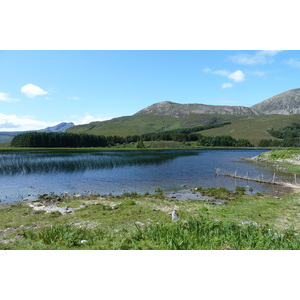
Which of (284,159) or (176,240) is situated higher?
(176,240)

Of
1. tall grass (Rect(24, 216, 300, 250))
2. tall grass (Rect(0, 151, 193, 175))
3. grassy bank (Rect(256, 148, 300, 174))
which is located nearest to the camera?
tall grass (Rect(24, 216, 300, 250))

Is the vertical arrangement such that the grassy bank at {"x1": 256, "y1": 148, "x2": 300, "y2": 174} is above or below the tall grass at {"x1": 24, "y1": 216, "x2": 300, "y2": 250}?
below

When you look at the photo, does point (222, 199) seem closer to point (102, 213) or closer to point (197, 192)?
point (197, 192)

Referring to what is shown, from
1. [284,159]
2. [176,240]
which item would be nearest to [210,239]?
[176,240]

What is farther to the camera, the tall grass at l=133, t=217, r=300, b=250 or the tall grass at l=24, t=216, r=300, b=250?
the tall grass at l=24, t=216, r=300, b=250

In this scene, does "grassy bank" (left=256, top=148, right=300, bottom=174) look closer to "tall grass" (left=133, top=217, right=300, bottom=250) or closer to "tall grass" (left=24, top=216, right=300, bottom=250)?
"tall grass" (left=133, top=217, right=300, bottom=250)

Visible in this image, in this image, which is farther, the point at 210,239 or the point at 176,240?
the point at 210,239

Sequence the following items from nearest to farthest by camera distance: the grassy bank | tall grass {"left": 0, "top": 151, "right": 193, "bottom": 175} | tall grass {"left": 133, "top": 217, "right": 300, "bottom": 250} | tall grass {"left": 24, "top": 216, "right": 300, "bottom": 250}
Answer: tall grass {"left": 133, "top": 217, "right": 300, "bottom": 250} → tall grass {"left": 24, "top": 216, "right": 300, "bottom": 250} → tall grass {"left": 0, "top": 151, "right": 193, "bottom": 175} → the grassy bank

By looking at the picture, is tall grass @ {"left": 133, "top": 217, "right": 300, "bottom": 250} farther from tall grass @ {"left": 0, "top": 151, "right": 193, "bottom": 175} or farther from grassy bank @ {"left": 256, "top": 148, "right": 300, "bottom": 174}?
grassy bank @ {"left": 256, "top": 148, "right": 300, "bottom": 174}

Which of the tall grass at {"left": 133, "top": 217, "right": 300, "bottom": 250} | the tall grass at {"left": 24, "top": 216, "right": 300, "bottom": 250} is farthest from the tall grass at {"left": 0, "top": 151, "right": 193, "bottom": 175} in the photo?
the tall grass at {"left": 133, "top": 217, "right": 300, "bottom": 250}

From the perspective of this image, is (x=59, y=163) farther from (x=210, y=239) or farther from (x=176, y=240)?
(x=210, y=239)

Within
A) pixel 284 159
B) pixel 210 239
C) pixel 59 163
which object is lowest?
pixel 284 159

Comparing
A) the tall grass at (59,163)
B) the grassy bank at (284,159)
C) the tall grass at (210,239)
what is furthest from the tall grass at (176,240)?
the grassy bank at (284,159)

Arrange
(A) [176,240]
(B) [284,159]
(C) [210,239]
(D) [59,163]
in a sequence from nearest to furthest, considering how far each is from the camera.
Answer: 1. (A) [176,240]
2. (C) [210,239]
3. (D) [59,163]
4. (B) [284,159]
